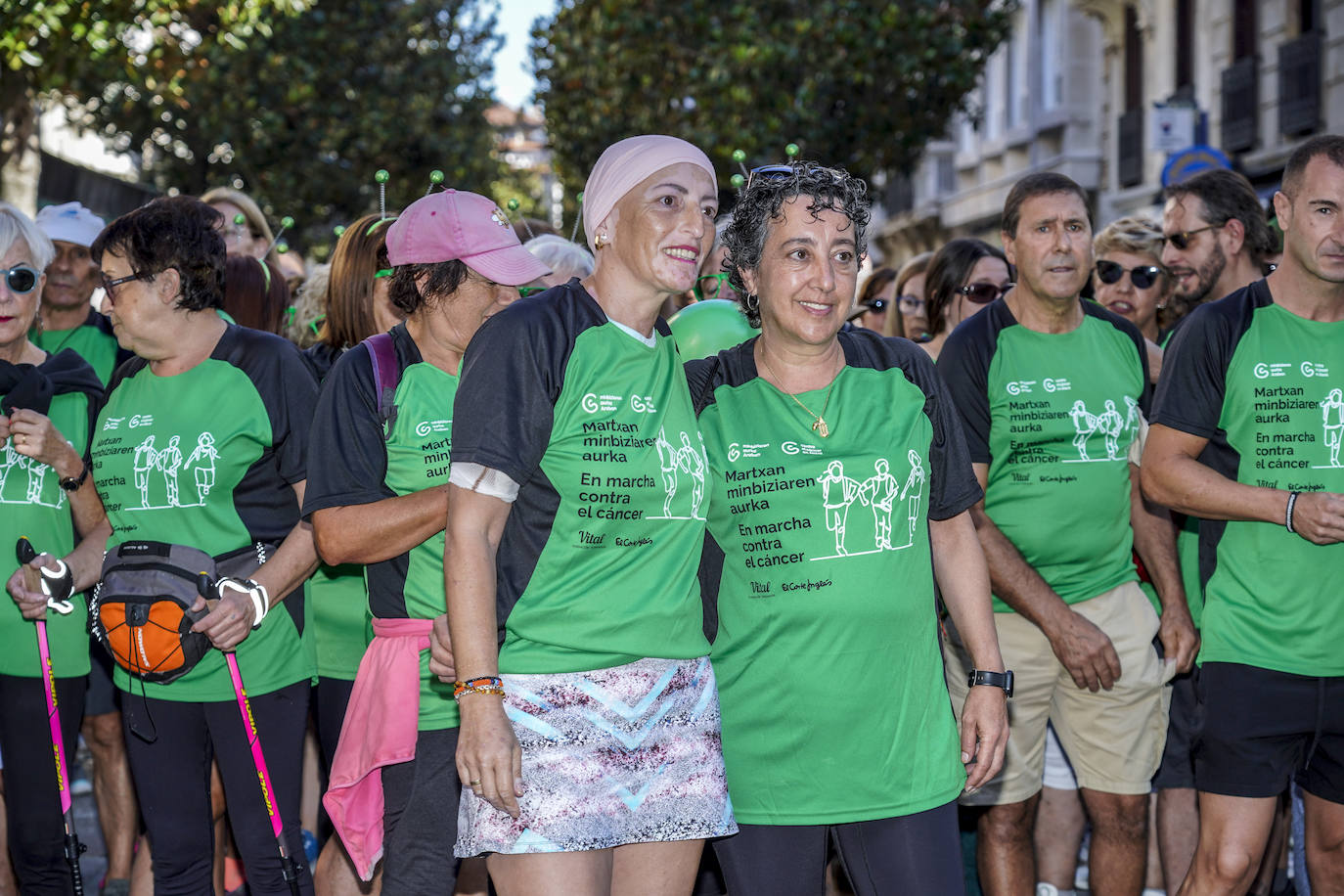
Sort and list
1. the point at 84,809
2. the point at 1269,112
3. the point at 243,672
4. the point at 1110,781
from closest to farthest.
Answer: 1. the point at 243,672
2. the point at 1110,781
3. the point at 84,809
4. the point at 1269,112

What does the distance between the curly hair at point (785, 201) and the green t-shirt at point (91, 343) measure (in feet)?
11.5

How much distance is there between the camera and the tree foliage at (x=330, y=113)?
74.9ft

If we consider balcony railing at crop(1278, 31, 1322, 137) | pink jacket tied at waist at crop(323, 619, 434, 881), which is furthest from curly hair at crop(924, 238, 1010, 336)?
balcony railing at crop(1278, 31, 1322, 137)

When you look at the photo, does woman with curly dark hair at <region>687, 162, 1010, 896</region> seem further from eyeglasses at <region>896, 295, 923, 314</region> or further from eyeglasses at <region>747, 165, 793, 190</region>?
eyeglasses at <region>896, 295, 923, 314</region>

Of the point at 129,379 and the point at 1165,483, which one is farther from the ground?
the point at 129,379

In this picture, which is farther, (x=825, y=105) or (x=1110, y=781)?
(x=825, y=105)

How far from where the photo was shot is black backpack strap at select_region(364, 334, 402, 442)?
4191mm

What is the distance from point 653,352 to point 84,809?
542 cm

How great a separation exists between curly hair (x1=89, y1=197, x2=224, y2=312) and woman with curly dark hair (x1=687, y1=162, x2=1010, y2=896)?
1698mm

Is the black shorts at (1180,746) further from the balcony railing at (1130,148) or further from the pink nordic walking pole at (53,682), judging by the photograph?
the balcony railing at (1130,148)

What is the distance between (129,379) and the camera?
15.7 ft

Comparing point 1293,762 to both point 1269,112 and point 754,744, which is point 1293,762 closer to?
point 754,744

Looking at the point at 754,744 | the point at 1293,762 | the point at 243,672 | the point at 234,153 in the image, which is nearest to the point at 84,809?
the point at 243,672

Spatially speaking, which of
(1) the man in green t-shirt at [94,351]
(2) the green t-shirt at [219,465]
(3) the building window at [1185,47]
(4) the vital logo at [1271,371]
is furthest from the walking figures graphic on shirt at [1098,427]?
(3) the building window at [1185,47]
